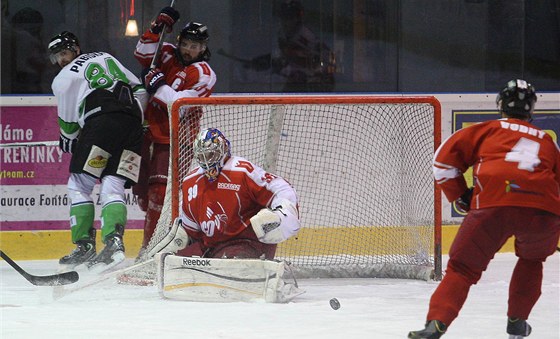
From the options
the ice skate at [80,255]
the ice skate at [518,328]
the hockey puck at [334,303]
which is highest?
the ice skate at [518,328]

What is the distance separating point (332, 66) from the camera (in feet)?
23.1

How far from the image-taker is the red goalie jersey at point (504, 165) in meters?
3.70

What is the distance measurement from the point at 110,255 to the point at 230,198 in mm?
727

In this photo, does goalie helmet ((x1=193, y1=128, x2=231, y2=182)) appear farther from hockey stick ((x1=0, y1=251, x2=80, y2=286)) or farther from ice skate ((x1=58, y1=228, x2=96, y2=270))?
ice skate ((x1=58, y1=228, x2=96, y2=270))

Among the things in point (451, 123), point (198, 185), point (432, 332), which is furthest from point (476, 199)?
point (451, 123)

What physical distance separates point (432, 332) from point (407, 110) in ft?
9.11

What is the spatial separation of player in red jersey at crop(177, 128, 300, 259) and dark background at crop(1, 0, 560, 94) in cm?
181

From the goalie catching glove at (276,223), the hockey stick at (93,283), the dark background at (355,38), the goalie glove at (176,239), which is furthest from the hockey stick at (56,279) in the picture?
the dark background at (355,38)

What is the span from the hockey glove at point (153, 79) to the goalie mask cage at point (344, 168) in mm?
204

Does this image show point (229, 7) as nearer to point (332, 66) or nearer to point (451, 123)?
point (332, 66)

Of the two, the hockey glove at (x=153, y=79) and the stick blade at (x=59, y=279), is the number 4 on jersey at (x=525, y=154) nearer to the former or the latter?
the stick blade at (x=59, y=279)

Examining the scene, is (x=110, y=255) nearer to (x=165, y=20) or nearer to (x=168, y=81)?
(x=168, y=81)

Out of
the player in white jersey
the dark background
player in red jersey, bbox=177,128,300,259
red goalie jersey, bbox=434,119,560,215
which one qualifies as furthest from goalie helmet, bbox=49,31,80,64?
red goalie jersey, bbox=434,119,560,215

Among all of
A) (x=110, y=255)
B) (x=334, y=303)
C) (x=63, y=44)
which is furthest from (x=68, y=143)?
(x=334, y=303)
